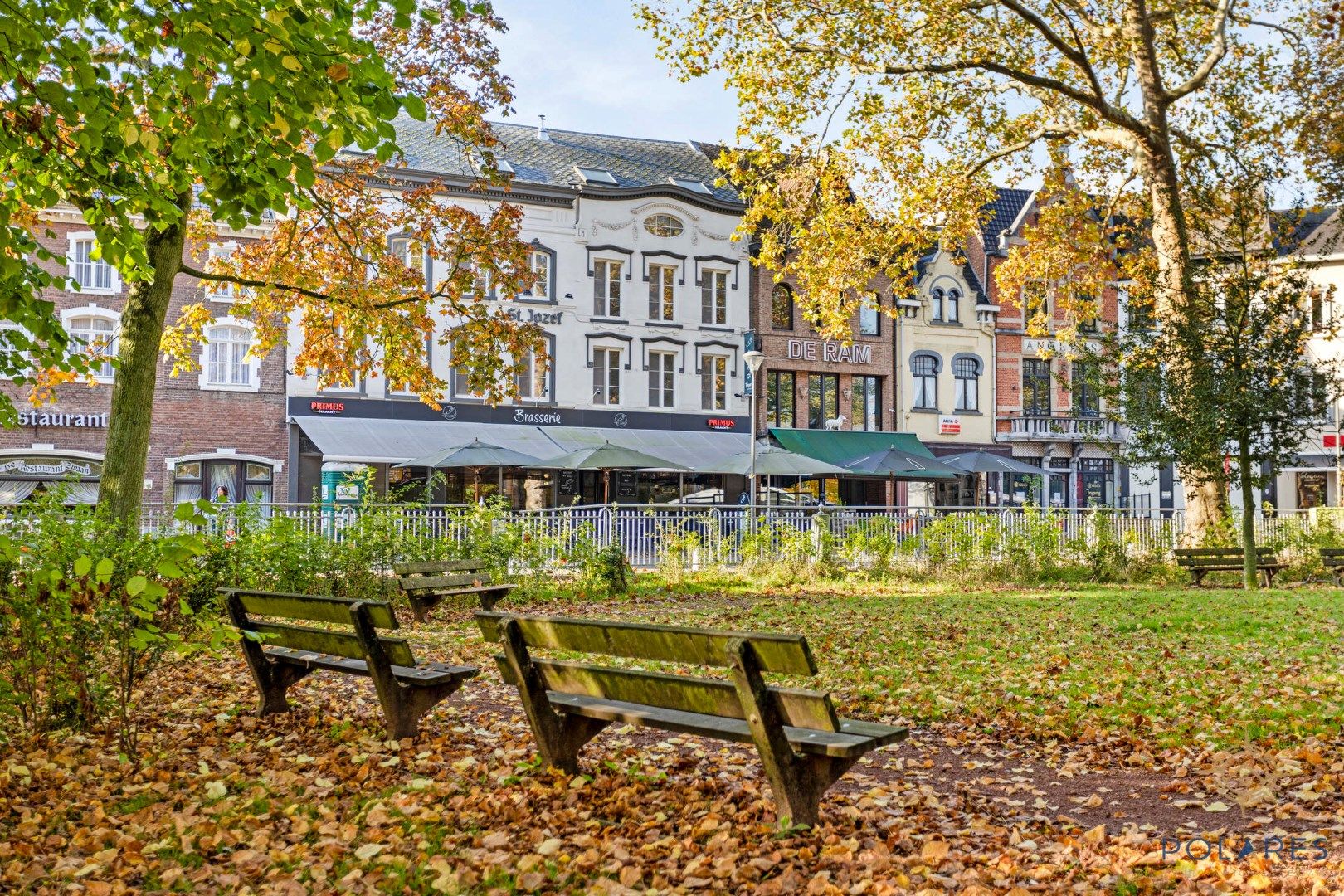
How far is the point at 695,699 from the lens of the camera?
17.0 feet

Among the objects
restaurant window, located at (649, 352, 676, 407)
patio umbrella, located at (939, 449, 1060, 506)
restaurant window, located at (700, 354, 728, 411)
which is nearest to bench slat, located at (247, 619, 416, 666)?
restaurant window, located at (649, 352, 676, 407)

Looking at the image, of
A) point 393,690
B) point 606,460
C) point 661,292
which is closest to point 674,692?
point 393,690

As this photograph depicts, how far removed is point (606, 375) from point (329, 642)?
28.8 metres

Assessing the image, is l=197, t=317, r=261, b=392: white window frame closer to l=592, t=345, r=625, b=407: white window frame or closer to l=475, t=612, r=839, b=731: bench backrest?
l=592, t=345, r=625, b=407: white window frame

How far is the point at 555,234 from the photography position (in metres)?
34.9

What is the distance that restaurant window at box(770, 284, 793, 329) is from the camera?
37.8m

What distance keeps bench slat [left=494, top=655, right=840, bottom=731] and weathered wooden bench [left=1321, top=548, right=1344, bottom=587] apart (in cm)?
1905

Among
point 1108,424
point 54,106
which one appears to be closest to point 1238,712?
point 54,106

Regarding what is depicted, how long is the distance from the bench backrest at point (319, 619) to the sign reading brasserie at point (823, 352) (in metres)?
31.1

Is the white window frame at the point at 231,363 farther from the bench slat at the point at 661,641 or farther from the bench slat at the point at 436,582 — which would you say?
the bench slat at the point at 661,641

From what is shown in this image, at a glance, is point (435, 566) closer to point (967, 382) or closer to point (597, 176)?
point (597, 176)

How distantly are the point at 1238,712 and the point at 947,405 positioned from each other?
32850 mm

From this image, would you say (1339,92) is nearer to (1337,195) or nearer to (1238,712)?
(1337,195)

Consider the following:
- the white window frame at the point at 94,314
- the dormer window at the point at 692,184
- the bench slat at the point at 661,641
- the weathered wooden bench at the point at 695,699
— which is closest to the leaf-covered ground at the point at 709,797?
the weathered wooden bench at the point at 695,699
